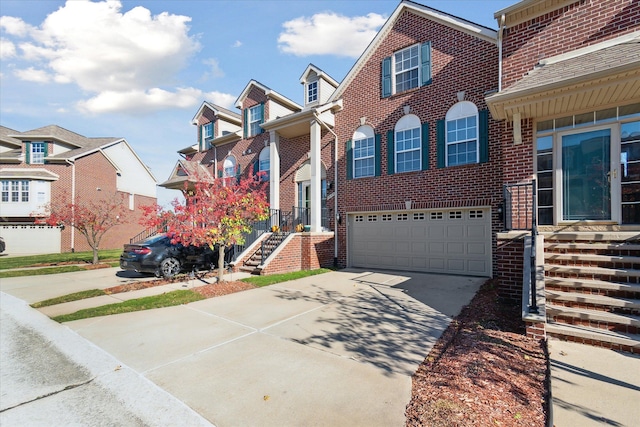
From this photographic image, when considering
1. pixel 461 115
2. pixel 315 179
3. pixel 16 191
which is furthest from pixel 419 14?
pixel 16 191

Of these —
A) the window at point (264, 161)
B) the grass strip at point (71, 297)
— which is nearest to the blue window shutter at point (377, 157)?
the window at point (264, 161)

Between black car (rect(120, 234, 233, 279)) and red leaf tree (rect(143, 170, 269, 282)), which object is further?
black car (rect(120, 234, 233, 279))

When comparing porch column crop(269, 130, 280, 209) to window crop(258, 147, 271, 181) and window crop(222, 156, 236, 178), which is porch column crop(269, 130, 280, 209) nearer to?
window crop(258, 147, 271, 181)

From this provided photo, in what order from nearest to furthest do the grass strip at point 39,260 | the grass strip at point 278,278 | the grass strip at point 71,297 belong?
the grass strip at point 71,297
the grass strip at point 278,278
the grass strip at point 39,260

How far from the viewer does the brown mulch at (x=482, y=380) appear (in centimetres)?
277

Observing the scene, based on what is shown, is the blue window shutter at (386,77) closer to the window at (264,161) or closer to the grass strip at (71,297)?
the window at (264,161)

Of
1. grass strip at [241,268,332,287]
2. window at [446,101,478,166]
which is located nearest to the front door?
window at [446,101,478,166]

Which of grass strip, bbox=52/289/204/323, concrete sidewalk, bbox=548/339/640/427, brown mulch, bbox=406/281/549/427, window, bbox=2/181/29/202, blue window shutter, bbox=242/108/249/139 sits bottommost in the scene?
grass strip, bbox=52/289/204/323

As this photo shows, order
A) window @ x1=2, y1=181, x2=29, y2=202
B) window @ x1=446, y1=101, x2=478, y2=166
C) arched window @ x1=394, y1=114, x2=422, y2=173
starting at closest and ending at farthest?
window @ x1=446, y1=101, x2=478, y2=166 → arched window @ x1=394, y1=114, x2=422, y2=173 → window @ x1=2, y1=181, x2=29, y2=202

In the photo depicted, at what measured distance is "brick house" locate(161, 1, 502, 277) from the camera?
9711 millimetres

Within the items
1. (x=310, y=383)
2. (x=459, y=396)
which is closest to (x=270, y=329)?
(x=310, y=383)

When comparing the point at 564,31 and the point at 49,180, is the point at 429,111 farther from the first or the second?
the point at 49,180

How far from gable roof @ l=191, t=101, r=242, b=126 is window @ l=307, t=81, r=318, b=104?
18.8 feet

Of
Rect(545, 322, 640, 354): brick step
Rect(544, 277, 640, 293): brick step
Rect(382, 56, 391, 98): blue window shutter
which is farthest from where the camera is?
Rect(382, 56, 391, 98): blue window shutter
